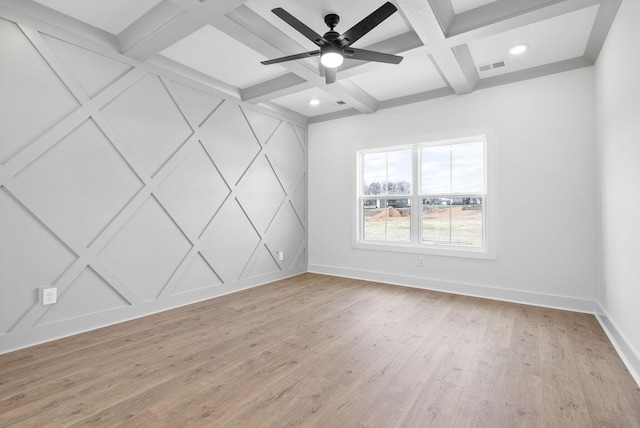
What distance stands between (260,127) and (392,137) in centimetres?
198

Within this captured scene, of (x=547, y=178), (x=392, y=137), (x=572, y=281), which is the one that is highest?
(x=392, y=137)

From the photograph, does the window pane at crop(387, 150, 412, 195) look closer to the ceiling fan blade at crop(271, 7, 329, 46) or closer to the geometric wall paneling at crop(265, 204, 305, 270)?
the geometric wall paneling at crop(265, 204, 305, 270)

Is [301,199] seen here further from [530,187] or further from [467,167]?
[530,187]

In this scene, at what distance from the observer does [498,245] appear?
150 inches

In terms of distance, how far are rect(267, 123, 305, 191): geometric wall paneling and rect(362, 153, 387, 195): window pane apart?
3.64ft

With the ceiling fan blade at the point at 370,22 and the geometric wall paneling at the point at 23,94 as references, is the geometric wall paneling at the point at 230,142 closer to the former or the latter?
the geometric wall paneling at the point at 23,94

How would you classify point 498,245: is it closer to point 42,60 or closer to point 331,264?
point 331,264

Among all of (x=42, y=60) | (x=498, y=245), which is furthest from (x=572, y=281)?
(x=42, y=60)

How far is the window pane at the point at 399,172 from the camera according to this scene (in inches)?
184

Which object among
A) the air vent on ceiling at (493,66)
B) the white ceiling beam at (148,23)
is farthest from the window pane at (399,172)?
the white ceiling beam at (148,23)

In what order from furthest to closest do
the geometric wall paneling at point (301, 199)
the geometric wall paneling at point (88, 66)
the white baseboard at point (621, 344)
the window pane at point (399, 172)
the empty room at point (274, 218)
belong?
1. the geometric wall paneling at point (301, 199)
2. the window pane at point (399, 172)
3. the geometric wall paneling at point (88, 66)
4. the white baseboard at point (621, 344)
5. the empty room at point (274, 218)

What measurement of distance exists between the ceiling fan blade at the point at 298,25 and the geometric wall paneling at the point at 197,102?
184 centimetres

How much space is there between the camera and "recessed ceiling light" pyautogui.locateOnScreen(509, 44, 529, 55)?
3.10 metres

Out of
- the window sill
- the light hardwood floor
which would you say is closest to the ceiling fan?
the light hardwood floor
